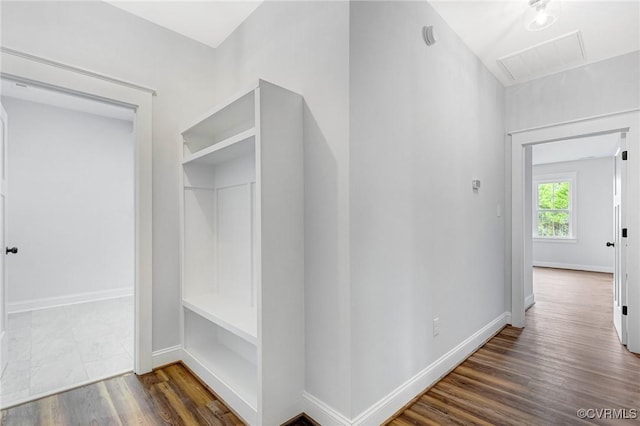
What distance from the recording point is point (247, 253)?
226 cm

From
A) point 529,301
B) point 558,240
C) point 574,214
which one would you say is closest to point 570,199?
point 574,214

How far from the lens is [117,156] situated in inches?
186

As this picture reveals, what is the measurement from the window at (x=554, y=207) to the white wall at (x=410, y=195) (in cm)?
611

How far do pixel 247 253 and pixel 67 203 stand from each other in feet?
11.9

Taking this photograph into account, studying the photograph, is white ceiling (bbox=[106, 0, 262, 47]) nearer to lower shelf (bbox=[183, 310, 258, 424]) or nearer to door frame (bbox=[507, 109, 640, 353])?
lower shelf (bbox=[183, 310, 258, 424])

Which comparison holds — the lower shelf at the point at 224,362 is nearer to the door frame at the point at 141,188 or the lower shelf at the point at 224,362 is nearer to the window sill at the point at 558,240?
the door frame at the point at 141,188

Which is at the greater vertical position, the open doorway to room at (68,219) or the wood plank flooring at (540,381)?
the open doorway to room at (68,219)

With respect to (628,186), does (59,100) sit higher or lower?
higher

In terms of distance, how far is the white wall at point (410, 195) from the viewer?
164 centimetres

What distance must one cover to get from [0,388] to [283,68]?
2.84m

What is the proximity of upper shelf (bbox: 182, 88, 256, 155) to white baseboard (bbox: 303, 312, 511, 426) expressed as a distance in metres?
1.77

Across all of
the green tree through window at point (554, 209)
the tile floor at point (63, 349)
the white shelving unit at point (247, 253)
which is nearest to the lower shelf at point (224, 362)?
the white shelving unit at point (247, 253)

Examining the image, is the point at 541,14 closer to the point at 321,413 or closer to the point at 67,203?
the point at 321,413

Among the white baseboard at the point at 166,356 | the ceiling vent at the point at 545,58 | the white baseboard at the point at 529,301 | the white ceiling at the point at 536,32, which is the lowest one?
the white baseboard at the point at 529,301
